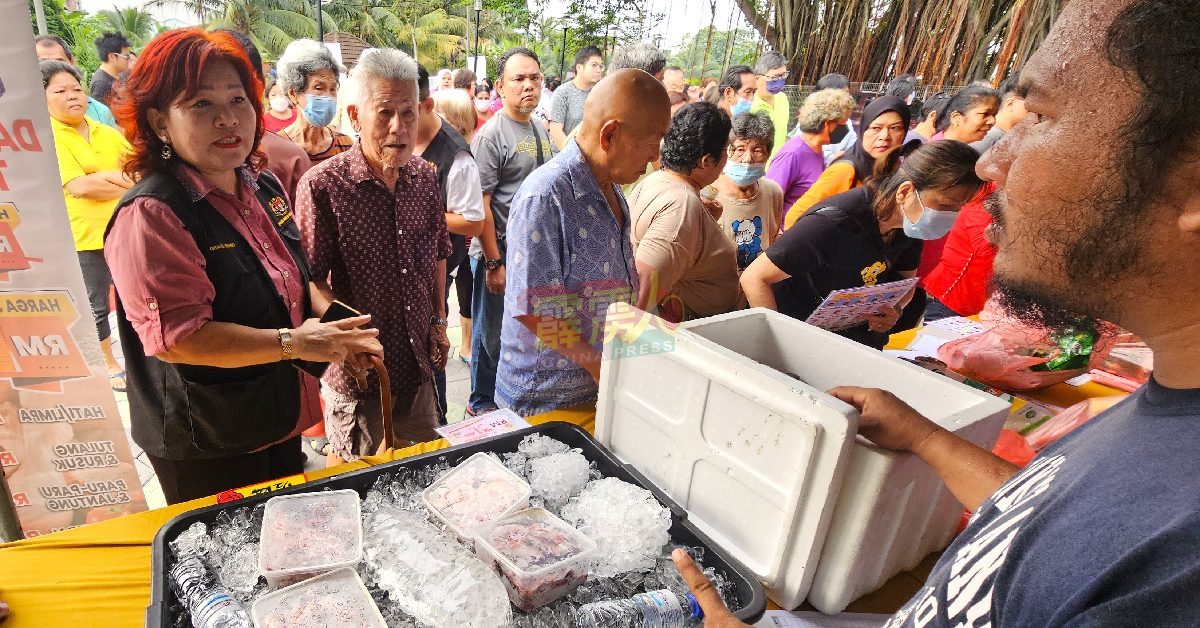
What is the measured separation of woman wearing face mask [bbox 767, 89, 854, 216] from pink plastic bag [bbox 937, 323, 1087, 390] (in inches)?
75.7

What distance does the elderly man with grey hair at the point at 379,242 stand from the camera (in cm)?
192

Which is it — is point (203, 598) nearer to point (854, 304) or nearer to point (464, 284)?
point (854, 304)

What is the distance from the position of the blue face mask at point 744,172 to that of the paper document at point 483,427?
5.93 ft

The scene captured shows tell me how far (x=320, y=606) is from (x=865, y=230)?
218 centimetres

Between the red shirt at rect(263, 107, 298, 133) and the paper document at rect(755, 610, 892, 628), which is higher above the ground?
the red shirt at rect(263, 107, 298, 133)

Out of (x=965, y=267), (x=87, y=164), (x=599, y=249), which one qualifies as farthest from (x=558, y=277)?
(x=87, y=164)

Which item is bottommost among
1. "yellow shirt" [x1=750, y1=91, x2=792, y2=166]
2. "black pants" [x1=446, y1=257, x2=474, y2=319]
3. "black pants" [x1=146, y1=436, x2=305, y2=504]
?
"black pants" [x1=446, y1=257, x2=474, y2=319]

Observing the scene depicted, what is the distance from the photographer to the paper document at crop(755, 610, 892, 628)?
109 centimetres

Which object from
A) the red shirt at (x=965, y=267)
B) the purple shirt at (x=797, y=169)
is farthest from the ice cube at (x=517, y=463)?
the purple shirt at (x=797, y=169)

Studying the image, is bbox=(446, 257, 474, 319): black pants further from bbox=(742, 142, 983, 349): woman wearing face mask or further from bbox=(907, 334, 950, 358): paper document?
bbox=(907, 334, 950, 358): paper document

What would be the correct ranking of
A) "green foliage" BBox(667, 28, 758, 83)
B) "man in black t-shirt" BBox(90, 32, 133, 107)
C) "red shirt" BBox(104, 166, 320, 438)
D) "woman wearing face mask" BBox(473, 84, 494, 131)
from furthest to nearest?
"woman wearing face mask" BBox(473, 84, 494, 131) < "green foliage" BBox(667, 28, 758, 83) < "man in black t-shirt" BBox(90, 32, 133, 107) < "red shirt" BBox(104, 166, 320, 438)

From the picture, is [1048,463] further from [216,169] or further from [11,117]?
[11,117]

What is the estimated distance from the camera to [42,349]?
62.3 inches

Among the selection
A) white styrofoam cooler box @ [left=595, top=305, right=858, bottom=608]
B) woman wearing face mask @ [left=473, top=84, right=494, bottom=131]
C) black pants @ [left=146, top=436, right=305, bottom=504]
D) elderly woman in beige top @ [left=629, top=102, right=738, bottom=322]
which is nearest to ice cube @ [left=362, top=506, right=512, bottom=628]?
white styrofoam cooler box @ [left=595, top=305, right=858, bottom=608]
